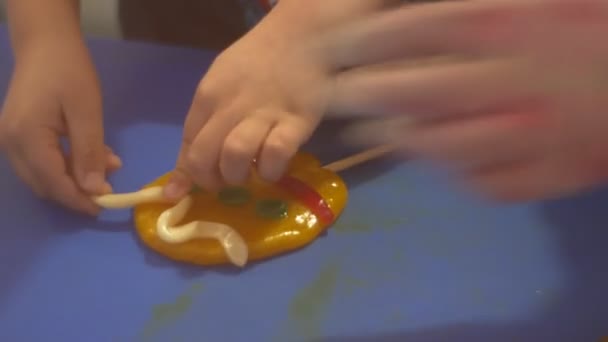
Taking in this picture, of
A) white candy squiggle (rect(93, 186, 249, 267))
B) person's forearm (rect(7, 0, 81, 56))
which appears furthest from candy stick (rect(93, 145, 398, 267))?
person's forearm (rect(7, 0, 81, 56))

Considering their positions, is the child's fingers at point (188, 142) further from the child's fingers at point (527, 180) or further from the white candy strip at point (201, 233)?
the child's fingers at point (527, 180)

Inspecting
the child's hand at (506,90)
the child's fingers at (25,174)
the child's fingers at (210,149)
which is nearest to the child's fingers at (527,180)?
the child's hand at (506,90)

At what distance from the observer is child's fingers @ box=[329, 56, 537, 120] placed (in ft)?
0.82

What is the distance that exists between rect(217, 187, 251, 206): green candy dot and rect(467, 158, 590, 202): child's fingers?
0.70 ft

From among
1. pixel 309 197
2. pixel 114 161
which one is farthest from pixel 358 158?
pixel 114 161

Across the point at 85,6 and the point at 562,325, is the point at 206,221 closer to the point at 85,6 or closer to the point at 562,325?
the point at 562,325

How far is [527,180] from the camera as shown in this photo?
26cm

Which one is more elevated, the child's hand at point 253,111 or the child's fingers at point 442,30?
the child's fingers at point 442,30

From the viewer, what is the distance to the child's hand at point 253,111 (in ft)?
1.44

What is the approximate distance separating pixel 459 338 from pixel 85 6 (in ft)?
2.38

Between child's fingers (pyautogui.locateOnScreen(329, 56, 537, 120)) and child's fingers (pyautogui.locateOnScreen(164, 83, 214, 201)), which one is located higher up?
child's fingers (pyautogui.locateOnScreen(329, 56, 537, 120))

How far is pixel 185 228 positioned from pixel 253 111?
0.28 feet

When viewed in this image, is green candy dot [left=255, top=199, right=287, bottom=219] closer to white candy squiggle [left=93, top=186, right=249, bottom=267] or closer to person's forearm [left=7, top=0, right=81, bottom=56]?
white candy squiggle [left=93, top=186, right=249, bottom=267]

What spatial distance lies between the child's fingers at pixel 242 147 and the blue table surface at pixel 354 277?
6cm
